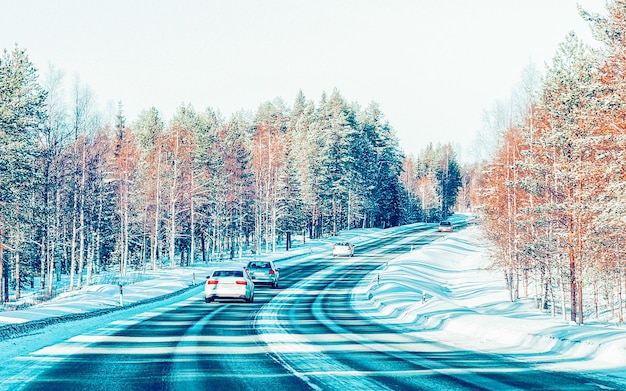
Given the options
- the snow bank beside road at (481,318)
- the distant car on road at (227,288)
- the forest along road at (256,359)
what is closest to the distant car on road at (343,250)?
the snow bank beside road at (481,318)

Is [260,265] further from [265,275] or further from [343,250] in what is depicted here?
[343,250]

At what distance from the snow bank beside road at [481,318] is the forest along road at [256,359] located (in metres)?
1.12

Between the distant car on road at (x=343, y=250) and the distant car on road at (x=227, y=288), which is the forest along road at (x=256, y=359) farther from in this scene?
the distant car on road at (x=343, y=250)

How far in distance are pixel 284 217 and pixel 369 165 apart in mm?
28302

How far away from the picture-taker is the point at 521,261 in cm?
3522

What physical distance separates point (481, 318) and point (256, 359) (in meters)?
8.95

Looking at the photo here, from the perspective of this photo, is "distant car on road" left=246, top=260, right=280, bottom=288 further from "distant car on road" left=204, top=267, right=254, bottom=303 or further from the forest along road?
the forest along road

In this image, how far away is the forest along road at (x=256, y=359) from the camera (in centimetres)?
883

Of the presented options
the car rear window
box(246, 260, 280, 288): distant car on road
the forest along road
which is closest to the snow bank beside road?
the forest along road

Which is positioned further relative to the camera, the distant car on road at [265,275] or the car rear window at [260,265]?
the car rear window at [260,265]

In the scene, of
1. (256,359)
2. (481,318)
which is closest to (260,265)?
(481,318)

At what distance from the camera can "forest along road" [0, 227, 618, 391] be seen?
8.83m

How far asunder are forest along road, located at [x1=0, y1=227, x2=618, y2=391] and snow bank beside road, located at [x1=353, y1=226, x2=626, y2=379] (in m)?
1.12

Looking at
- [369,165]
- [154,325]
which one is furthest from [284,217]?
[154,325]
